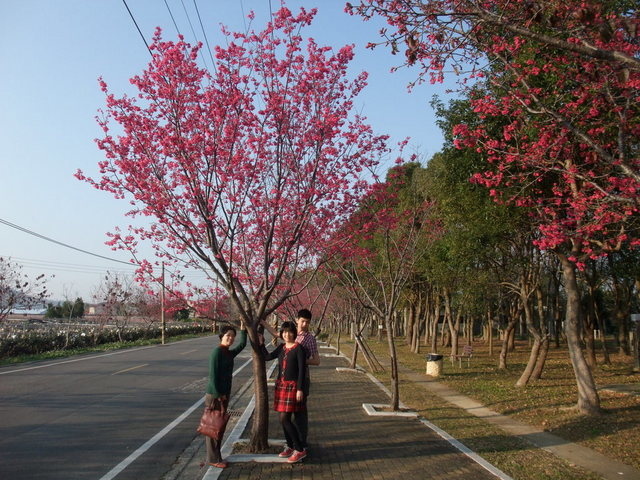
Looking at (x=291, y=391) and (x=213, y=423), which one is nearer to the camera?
(x=213, y=423)

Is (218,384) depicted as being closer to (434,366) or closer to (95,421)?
(95,421)

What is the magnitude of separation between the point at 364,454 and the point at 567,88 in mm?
7469

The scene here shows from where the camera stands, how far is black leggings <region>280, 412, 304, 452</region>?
6.58 m

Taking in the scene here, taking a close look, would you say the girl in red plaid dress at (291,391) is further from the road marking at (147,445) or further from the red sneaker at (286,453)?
the road marking at (147,445)

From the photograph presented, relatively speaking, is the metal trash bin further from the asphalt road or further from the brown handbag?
the brown handbag

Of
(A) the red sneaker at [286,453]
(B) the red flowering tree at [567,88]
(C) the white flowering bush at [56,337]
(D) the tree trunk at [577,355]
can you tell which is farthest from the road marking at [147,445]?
(C) the white flowering bush at [56,337]

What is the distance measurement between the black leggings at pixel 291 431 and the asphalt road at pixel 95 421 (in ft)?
5.29

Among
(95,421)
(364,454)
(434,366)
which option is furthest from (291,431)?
(434,366)

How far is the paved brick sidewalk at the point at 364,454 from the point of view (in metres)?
6.36

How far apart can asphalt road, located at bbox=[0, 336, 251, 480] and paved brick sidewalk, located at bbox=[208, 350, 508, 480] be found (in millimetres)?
1456

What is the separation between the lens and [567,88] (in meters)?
10.1

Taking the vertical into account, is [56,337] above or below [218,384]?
below

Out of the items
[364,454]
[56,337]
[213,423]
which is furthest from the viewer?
[56,337]

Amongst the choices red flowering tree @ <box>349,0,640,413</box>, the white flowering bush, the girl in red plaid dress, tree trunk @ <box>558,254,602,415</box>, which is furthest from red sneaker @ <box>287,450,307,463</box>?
the white flowering bush
